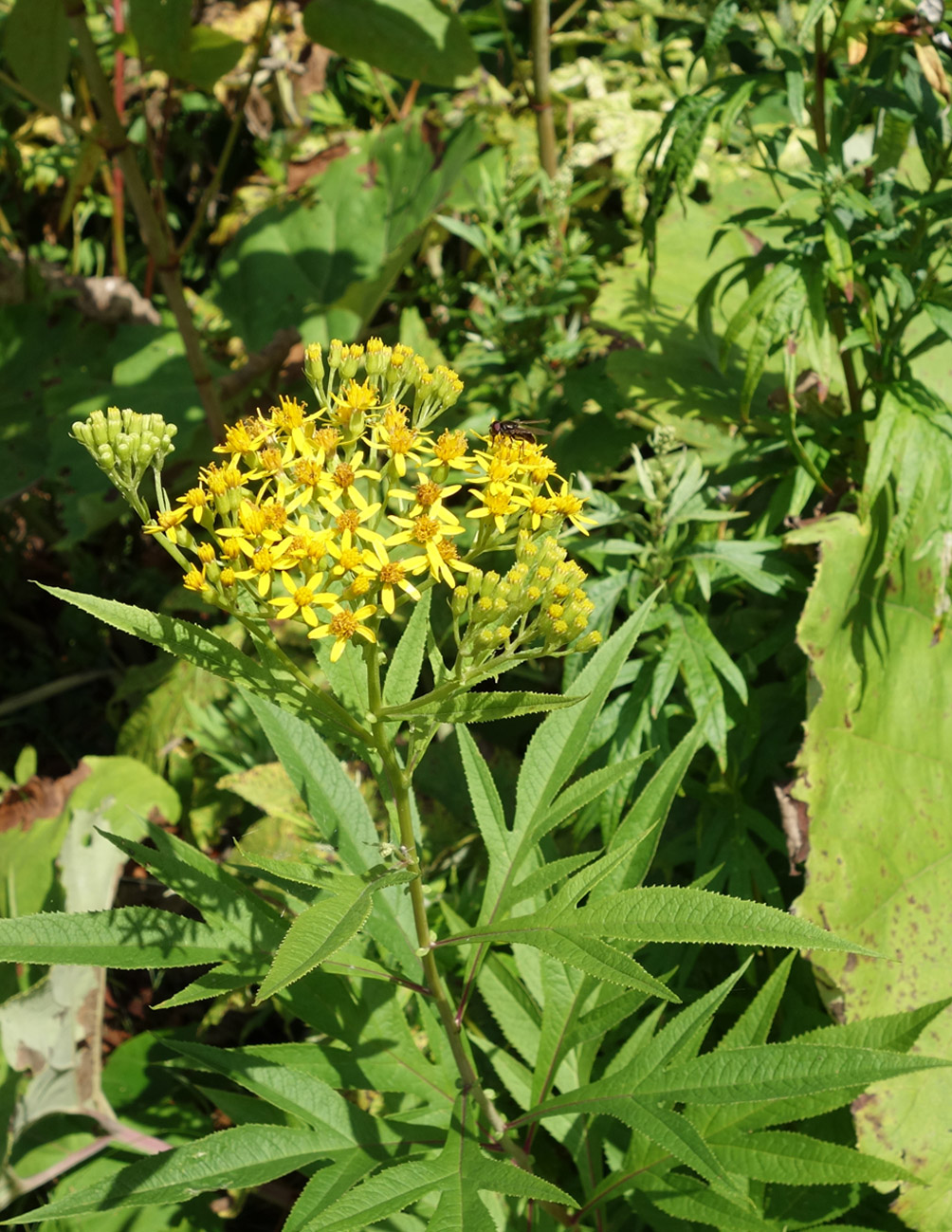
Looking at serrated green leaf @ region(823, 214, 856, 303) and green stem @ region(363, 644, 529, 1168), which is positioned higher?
serrated green leaf @ region(823, 214, 856, 303)

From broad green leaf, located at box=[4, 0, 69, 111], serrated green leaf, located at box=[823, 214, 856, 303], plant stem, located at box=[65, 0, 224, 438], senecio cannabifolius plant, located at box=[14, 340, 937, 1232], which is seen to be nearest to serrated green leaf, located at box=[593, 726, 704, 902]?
senecio cannabifolius plant, located at box=[14, 340, 937, 1232]

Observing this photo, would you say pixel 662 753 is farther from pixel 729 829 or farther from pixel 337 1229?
pixel 337 1229

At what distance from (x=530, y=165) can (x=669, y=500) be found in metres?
1.94

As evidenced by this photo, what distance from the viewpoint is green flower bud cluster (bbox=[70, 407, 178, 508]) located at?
3.98ft

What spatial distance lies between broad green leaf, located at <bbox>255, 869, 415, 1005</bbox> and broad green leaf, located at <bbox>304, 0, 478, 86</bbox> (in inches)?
86.1

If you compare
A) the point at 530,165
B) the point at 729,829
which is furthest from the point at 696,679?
A: the point at 530,165

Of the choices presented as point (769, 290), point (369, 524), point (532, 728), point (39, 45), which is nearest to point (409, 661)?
point (369, 524)

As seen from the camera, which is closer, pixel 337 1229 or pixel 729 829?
pixel 337 1229

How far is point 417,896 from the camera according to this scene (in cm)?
131

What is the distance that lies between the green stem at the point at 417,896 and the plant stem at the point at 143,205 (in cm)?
147

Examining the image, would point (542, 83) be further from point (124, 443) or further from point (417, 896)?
point (417, 896)

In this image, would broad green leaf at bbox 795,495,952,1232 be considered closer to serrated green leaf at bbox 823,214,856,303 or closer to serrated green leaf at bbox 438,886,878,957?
serrated green leaf at bbox 823,214,856,303

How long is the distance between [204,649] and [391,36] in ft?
6.78

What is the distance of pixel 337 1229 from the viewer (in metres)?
1.15
